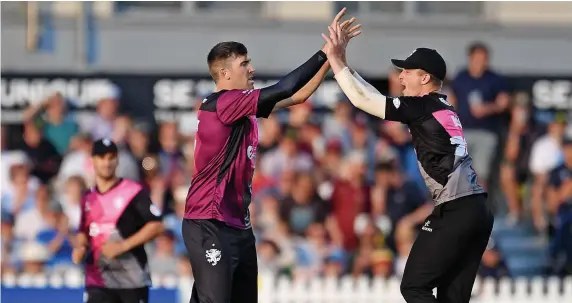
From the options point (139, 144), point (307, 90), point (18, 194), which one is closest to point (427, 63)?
point (307, 90)

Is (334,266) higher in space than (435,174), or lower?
lower

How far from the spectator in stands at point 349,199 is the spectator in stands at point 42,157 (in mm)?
3570

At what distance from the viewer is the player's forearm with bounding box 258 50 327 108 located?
8.55 metres

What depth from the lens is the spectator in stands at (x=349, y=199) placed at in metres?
15.4

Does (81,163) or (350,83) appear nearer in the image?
(350,83)

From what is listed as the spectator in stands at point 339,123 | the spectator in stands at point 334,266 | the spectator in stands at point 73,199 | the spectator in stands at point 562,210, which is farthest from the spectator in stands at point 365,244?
the spectator in stands at point 73,199

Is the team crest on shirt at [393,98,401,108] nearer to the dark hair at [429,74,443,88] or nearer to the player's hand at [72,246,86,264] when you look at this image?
the dark hair at [429,74,443,88]

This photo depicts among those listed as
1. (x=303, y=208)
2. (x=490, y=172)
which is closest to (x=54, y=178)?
(x=303, y=208)

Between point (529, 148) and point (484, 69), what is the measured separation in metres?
1.13

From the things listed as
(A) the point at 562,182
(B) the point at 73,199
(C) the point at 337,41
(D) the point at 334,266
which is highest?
(C) the point at 337,41

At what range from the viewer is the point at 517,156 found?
16141 mm

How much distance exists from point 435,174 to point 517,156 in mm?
7590

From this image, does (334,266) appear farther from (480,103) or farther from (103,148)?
(103,148)

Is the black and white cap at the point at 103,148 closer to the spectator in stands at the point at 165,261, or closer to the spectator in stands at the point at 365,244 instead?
the spectator in stands at the point at 165,261
